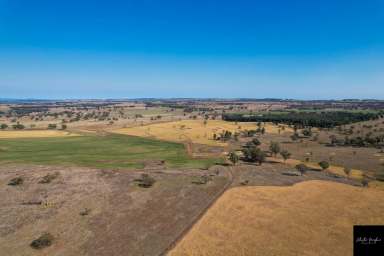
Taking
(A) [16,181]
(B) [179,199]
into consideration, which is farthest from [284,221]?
(A) [16,181]

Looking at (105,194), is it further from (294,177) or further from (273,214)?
(294,177)

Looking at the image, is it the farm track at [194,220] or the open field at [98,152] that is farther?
the open field at [98,152]

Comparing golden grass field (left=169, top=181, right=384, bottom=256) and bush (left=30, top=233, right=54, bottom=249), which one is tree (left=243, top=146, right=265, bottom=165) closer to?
golden grass field (left=169, top=181, right=384, bottom=256)

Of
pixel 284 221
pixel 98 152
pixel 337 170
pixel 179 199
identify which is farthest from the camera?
pixel 98 152

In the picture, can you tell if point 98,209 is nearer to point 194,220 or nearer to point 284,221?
point 194,220

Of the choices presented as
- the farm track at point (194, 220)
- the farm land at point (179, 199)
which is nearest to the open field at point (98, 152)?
the farm land at point (179, 199)

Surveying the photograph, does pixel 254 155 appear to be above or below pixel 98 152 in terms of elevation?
above

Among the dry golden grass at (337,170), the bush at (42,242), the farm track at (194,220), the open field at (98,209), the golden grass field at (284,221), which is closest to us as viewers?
the bush at (42,242)

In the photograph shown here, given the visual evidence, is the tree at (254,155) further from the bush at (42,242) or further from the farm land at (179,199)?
the bush at (42,242)
